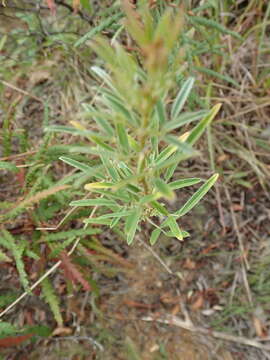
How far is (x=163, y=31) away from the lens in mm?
556

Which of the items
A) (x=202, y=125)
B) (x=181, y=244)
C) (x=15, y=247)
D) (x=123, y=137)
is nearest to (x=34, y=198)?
(x=15, y=247)

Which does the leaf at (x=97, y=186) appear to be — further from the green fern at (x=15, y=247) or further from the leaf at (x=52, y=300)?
the leaf at (x=52, y=300)

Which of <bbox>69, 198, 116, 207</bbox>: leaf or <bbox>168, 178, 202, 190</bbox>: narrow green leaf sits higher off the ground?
<bbox>69, 198, 116, 207</bbox>: leaf

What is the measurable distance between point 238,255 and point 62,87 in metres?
1.33

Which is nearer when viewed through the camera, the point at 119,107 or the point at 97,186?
the point at 119,107

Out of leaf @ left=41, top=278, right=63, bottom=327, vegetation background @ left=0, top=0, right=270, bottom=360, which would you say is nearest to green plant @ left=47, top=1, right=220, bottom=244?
leaf @ left=41, top=278, right=63, bottom=327

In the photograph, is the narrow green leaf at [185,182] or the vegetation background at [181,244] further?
the vegetation background at [181,244]

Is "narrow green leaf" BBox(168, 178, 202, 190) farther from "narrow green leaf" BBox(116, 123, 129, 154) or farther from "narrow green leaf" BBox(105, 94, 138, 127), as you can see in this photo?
"narrow green leaf" BBox(105, 94, 138, 127)

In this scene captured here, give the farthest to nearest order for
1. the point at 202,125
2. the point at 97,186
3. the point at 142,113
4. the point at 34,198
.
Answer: the point at 34,198 < the point at 97,186 < the point at 202,125 < the point at 142,113

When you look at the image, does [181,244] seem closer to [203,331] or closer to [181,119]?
[203,331]

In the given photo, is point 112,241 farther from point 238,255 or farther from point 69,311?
point 238,255

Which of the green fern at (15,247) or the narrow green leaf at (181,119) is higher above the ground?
the narrow green leaf at (181,119)

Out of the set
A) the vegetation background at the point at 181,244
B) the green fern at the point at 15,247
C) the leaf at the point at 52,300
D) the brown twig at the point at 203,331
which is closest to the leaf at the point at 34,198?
the green fern at the point at 15,247

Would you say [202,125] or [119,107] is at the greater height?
[119,107]
